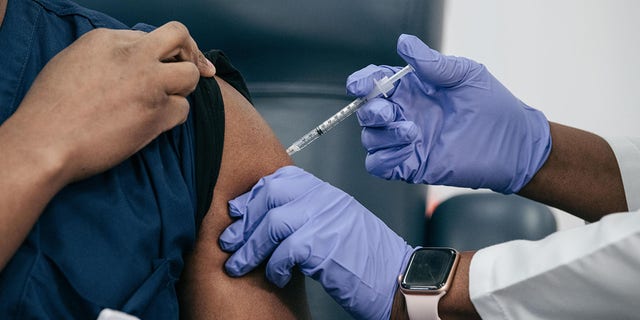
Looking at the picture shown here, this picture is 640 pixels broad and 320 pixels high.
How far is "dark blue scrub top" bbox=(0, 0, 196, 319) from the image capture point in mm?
954

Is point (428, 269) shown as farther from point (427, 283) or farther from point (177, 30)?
point (177, 30)

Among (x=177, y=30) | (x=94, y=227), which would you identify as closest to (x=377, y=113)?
(x=177, y=30)

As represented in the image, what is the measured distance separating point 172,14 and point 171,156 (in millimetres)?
670

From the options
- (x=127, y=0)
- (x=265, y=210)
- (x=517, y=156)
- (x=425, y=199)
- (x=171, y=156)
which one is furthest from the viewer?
(x=425, y=199)

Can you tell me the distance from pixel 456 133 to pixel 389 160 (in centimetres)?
16

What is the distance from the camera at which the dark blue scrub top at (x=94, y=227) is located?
3.13 feet

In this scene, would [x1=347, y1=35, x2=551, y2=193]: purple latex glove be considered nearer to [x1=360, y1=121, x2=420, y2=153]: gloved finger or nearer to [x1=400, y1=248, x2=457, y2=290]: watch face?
[x1=360, y1=121, x2=420, y2=153]: gloved finger

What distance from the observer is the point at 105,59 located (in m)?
1.02

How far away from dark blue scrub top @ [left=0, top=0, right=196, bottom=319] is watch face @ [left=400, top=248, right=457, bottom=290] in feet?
1.19

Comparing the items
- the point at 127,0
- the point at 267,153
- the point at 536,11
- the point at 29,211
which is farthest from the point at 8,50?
the point at 536,11

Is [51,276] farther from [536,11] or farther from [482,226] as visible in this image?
[536,11]

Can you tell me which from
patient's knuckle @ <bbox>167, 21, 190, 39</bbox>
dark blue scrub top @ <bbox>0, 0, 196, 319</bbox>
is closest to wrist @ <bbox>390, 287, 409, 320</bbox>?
dark blue scrub top @ <bbox>0, 0, 196, 319</bbox>

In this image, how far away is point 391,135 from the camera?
136 cm

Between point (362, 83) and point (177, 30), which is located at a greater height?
point (177, 30)
